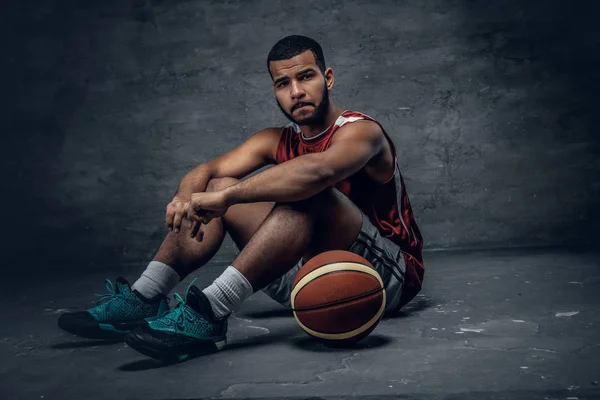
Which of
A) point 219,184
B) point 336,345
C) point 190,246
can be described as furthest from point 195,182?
point 336,345

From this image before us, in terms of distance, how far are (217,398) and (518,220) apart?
3.35m

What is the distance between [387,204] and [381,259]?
0.82ft

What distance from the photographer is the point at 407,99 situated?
475 centimetres

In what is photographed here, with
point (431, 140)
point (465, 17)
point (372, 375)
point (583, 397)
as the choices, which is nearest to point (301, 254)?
point (372, 375)

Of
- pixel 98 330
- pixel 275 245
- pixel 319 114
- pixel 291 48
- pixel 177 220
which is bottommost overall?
pixel 98 330

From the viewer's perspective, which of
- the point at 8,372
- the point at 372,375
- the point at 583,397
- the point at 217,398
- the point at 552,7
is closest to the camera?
the point at 583,397

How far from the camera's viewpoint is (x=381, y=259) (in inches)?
103

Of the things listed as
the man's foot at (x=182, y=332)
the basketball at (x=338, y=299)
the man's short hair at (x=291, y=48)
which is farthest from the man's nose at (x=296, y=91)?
the man's foot at (x=182, y=332)

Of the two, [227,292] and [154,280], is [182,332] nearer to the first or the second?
[227,292]

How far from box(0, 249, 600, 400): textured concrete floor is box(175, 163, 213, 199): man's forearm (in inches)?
21.8

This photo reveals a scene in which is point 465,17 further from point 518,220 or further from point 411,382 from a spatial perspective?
point 411,382

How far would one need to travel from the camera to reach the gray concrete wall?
469cm

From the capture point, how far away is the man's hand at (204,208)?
244 centimetres

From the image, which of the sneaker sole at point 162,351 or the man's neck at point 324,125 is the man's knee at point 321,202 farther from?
the sneaker sole at point 162,351
